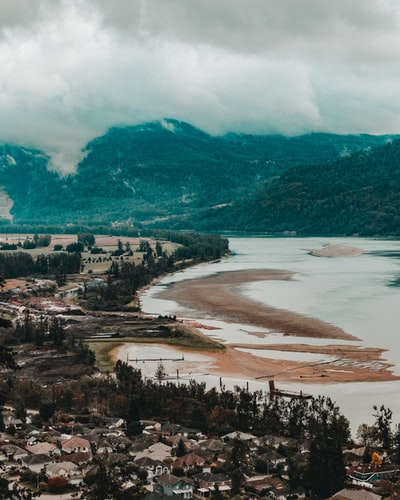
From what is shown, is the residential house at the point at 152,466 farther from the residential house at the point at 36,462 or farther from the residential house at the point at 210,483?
the residential house at the point at 36,462

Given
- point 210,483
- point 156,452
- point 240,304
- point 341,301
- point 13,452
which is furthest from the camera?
point 240,304

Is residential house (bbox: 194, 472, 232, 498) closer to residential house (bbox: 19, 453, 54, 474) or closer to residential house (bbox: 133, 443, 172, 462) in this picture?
residential house (bbox: 133, 443, 172, 462)

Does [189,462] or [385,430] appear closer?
[189,462]

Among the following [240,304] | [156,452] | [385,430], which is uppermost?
[240,304]

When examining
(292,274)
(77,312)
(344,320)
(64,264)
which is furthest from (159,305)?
(64,264)

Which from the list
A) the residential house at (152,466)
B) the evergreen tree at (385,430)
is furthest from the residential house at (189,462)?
the evergreen tree at (385,430)

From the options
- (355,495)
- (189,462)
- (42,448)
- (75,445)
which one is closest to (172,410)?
(75,445)

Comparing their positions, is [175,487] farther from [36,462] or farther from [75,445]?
[75,445]
